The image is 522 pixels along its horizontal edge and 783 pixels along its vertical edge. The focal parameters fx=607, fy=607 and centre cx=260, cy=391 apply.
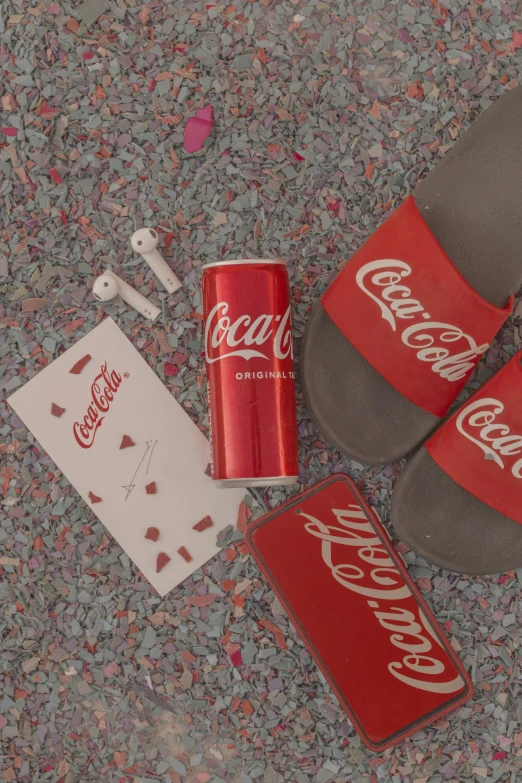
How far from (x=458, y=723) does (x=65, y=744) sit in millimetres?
663

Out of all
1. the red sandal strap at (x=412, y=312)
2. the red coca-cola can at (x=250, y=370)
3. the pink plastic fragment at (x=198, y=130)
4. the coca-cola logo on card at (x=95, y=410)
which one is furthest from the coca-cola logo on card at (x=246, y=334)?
the pink plastic fragment at (x=198, y=130)

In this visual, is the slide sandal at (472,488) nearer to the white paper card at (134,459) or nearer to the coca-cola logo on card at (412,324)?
the coca-cola logo on card at (412,324)

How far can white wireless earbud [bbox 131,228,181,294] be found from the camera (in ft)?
3.20

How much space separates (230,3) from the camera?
1051mm

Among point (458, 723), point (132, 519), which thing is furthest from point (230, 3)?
point (458, 723)

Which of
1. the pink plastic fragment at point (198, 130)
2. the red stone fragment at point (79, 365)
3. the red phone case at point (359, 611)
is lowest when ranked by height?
the red phone case at point (359, 611)

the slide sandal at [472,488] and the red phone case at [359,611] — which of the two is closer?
the slide sandal at [472,488]

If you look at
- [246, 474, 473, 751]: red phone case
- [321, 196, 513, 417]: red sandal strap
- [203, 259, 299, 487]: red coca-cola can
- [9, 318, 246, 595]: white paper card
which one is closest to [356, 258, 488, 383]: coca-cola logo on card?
[321, 196, 513, 417]: red sandal strap

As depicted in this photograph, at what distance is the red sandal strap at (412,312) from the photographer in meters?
0.87

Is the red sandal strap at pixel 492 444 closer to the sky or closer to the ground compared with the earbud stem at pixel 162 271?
closer to the ground

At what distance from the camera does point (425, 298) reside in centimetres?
88

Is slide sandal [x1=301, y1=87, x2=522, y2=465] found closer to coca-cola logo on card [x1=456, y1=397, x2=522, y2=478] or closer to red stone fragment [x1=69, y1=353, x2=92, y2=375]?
coca-cola logo on card [x1=456, y1=397, x2=522, y2=478]

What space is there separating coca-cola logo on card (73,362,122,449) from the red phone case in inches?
12.4

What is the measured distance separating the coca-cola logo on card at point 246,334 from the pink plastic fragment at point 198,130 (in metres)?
0.34
